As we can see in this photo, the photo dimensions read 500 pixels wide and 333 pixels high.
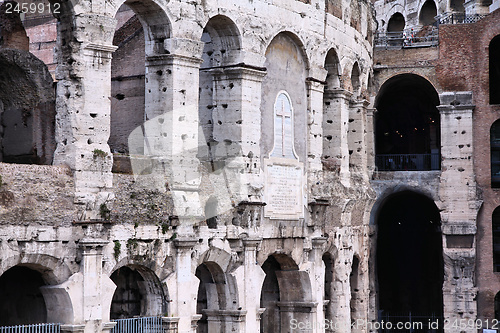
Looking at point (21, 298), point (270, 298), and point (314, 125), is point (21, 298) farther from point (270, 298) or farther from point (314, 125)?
point (314, 125)

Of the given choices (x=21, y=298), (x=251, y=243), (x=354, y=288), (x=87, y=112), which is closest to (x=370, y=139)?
(x=354, y=288)

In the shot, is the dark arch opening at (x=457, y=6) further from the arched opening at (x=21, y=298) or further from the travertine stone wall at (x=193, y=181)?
the arched opening at (x=21, y=298)

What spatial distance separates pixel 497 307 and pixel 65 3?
17.8m

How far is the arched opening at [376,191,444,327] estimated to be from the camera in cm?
Result: 3225

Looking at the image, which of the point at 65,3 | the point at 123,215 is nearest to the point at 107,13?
the point at 65,3

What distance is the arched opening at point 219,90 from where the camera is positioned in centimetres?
2062

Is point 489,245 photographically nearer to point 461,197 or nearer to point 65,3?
point 461,197

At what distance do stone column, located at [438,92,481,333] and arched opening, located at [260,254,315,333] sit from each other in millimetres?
7023

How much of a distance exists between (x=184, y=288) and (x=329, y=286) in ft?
23.4

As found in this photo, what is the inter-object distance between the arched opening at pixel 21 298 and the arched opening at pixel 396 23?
83.6ft

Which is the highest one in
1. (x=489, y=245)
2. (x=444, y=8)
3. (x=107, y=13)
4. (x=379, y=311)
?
(x=444, y=8)

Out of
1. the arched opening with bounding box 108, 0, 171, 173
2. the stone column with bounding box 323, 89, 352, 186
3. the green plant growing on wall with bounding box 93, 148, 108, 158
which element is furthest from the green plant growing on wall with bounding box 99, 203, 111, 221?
the stone column with bounding box 323, 89, 352, 186

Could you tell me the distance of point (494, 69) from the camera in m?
30.6

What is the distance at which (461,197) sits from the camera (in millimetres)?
28203
